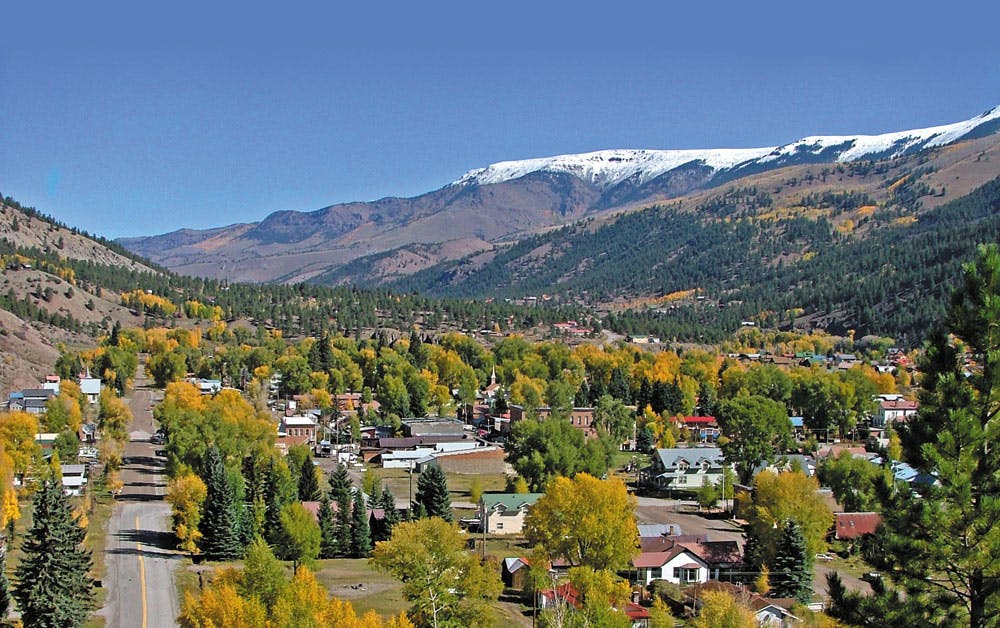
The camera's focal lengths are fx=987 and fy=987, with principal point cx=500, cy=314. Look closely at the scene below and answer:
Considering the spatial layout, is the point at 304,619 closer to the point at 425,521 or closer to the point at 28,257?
the point at 425,521

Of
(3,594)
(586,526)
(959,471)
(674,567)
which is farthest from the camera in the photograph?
(674,567)

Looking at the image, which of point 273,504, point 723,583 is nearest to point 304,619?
point 723,583

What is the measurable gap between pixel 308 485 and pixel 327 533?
878 cm

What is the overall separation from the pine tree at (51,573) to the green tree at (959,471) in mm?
27746

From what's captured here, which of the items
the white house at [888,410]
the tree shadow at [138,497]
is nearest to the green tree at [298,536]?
the tree shadow at [138,497]

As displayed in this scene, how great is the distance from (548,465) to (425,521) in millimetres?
31031

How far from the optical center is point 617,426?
95.4 m

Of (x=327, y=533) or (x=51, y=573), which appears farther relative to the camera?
(x=327, y=533)

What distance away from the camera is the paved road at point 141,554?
39688 millimetres

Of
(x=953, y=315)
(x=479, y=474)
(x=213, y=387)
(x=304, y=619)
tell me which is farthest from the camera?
(x=213, y=387)

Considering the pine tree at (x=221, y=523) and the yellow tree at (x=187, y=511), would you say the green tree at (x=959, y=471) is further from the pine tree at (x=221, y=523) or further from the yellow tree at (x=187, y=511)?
the yellow tree at (x=187, y=511)

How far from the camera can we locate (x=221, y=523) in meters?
50.7

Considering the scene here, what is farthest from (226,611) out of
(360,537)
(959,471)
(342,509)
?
(342,509)

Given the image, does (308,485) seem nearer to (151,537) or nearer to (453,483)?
(151,537)
